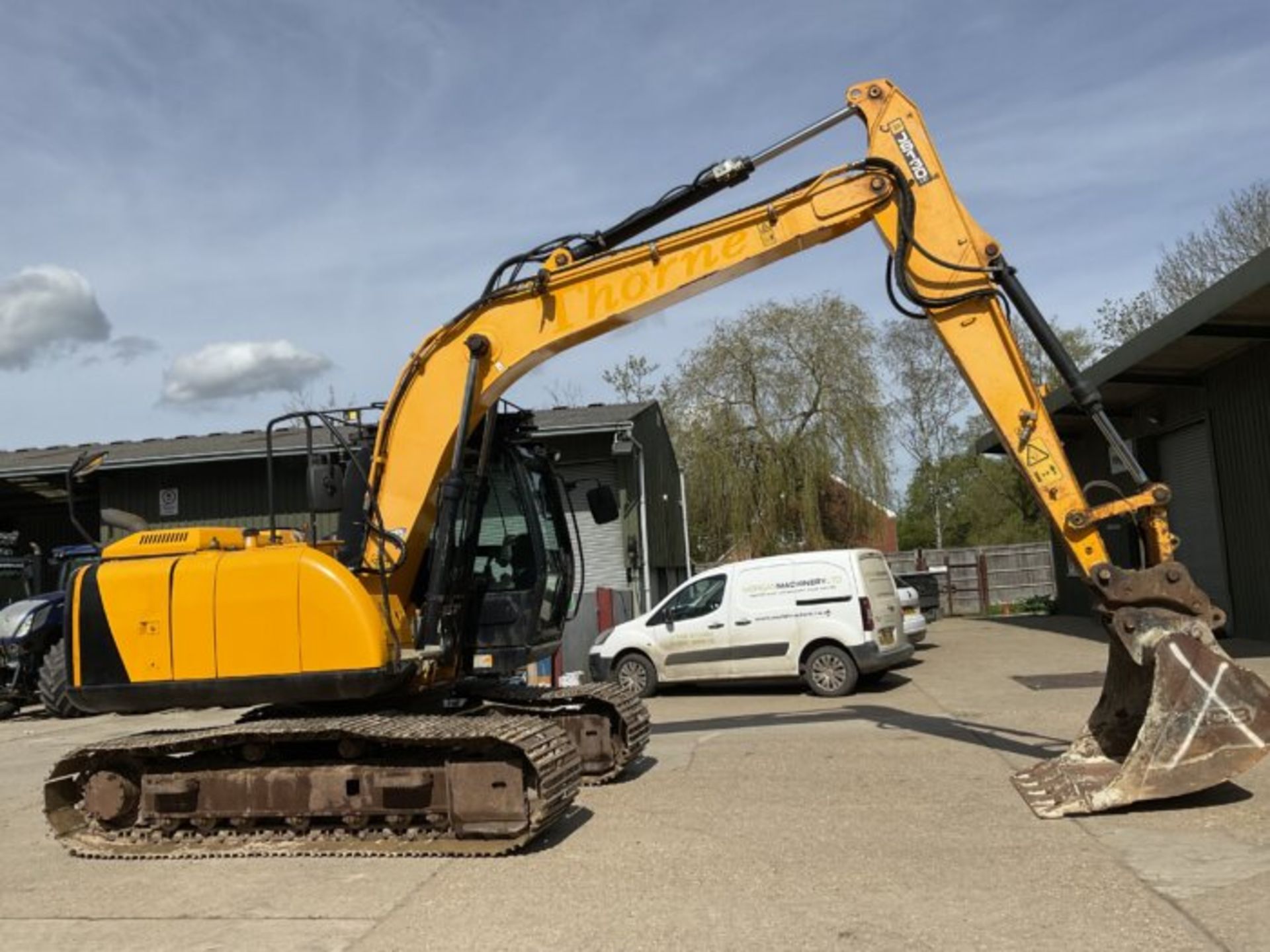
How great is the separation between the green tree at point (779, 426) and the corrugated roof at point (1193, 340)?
10.6 m

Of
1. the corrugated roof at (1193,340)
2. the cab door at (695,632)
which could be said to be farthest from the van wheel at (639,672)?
the corrugated roof at (1193,340)

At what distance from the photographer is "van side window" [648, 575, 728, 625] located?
14289 mm

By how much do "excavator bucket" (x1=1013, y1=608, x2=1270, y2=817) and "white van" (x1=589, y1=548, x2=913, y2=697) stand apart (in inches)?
261

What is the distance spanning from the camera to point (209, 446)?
2217 centimetres

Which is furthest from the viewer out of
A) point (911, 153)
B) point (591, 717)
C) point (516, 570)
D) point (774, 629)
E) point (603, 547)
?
point (603, 547)

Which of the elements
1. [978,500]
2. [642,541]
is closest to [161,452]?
[642,541]

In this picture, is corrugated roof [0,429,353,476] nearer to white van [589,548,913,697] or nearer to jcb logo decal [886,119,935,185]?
white van [589,548,913,697]

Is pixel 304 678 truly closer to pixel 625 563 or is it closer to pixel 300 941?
pixel 300 941

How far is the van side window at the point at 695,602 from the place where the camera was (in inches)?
563

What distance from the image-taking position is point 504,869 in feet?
19.7

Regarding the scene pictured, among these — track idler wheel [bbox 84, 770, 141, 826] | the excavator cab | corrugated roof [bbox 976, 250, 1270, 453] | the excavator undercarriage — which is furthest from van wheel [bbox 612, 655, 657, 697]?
track idler wheel [bbox 84, 770, 141, 826]

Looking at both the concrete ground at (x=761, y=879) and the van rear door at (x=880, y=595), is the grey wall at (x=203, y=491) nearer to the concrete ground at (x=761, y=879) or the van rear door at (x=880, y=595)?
the van rear door at (x=880, y=595)

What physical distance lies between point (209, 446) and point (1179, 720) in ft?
65.3

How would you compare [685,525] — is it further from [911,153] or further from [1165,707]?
[1165,707]
